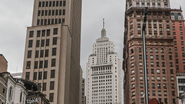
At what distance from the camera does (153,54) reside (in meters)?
138

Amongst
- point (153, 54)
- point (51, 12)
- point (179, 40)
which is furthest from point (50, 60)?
point (179, 40)

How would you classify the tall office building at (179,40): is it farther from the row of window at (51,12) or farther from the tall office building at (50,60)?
the tall office building at (50,60)

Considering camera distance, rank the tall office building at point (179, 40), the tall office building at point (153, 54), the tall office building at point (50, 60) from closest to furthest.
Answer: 1. the tall office building at point (50, 60)
2. the tall office building at point (153, 54)
3. the tall office building at point (179, 40)

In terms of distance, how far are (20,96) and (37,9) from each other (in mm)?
67379

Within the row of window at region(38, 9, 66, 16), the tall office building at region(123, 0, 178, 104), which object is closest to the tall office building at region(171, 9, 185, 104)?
the tall office building at region(123, 0, 178, 104)

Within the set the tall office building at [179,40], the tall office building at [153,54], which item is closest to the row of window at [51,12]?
the tall office building at [153,54]

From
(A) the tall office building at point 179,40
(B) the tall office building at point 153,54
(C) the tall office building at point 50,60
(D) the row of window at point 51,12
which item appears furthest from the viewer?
(A) the tall office building at point 179,40

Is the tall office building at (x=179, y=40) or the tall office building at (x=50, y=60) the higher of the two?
the tall office building at (x=179, y=40)

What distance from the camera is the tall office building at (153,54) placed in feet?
427

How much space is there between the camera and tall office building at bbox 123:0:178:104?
130125 mm

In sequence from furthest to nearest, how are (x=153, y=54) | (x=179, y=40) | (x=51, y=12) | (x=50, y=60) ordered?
(x=179, y=40) → (x=153, y=54) → (x=51, y=12) → (x=50, y=60)

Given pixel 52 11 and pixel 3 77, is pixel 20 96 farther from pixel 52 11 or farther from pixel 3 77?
pixel 52 11

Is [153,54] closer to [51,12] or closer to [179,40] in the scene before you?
[179,40]

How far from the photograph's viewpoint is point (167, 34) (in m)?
141
